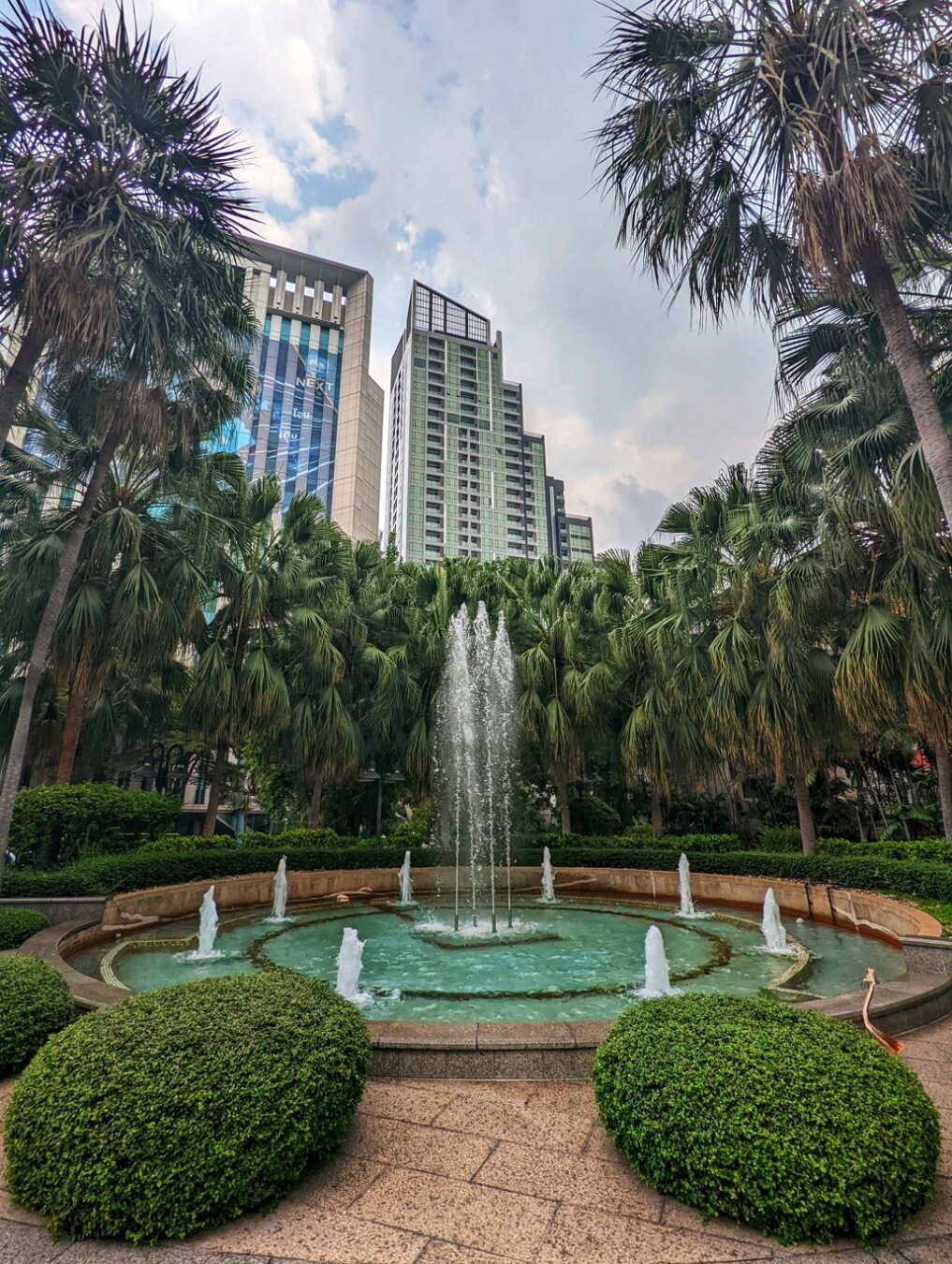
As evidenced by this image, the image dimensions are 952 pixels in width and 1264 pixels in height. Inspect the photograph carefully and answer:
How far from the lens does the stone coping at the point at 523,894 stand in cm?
416

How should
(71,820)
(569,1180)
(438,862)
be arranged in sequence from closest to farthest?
(569,1180) < (71,820) < (438,862)

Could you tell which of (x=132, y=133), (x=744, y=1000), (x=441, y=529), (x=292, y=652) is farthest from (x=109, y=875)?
(x=441, y=529)

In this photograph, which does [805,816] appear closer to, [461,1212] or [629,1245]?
[629,1245]

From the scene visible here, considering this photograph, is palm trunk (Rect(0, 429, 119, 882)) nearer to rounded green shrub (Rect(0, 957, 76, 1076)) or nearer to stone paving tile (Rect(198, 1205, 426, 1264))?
rounded green shrub (Rect(0, 957, 76, 1076))

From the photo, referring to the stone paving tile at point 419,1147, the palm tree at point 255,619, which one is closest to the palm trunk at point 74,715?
the palm tree at point 255,619

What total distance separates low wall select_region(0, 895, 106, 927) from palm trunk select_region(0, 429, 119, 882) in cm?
59

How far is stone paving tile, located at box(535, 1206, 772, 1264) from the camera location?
2.40 meters

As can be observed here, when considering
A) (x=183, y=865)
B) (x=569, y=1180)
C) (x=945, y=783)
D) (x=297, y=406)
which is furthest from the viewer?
(x=297, y=406)

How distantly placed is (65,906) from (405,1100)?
7.51m

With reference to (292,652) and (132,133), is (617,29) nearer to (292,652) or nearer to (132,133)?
(132,133)

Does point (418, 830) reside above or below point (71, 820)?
below

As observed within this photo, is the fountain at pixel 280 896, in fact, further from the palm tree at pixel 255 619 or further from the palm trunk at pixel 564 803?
the palm trunk at pixel 564 803

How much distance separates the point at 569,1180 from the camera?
2.97 meters

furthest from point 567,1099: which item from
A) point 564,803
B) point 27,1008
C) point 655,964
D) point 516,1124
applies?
point 564,803
